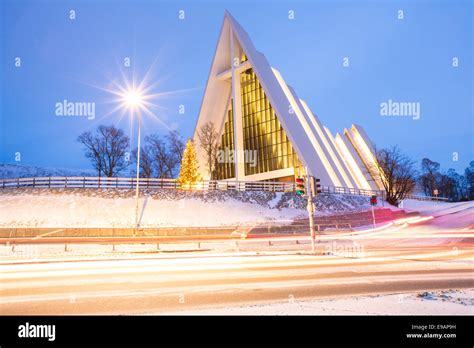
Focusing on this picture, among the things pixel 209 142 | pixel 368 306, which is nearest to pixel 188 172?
pixel 209 142

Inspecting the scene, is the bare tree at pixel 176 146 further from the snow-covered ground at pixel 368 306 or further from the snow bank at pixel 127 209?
the snow-covered ground at pixel 368 306

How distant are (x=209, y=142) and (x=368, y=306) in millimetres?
43373

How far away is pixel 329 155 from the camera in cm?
4644

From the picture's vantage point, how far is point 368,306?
5.44 meters

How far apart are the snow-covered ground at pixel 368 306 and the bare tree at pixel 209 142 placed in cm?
4169

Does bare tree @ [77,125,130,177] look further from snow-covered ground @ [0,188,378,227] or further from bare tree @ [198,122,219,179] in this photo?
→ snow-covered ground @ [0,188,378,227]

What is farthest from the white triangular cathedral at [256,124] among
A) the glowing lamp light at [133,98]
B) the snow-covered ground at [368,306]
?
the snow-covered ground at [368,306]

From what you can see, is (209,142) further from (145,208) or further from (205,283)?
(205,283)

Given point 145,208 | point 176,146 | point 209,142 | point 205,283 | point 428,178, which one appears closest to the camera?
point 205,283

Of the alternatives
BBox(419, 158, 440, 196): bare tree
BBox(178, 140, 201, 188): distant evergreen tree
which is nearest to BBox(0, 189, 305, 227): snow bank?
BBox(178, 140, 201, 188): distant evergreen tree

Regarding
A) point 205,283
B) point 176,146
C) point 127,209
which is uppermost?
point 176,146

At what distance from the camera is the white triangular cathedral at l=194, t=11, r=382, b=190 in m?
42.4
